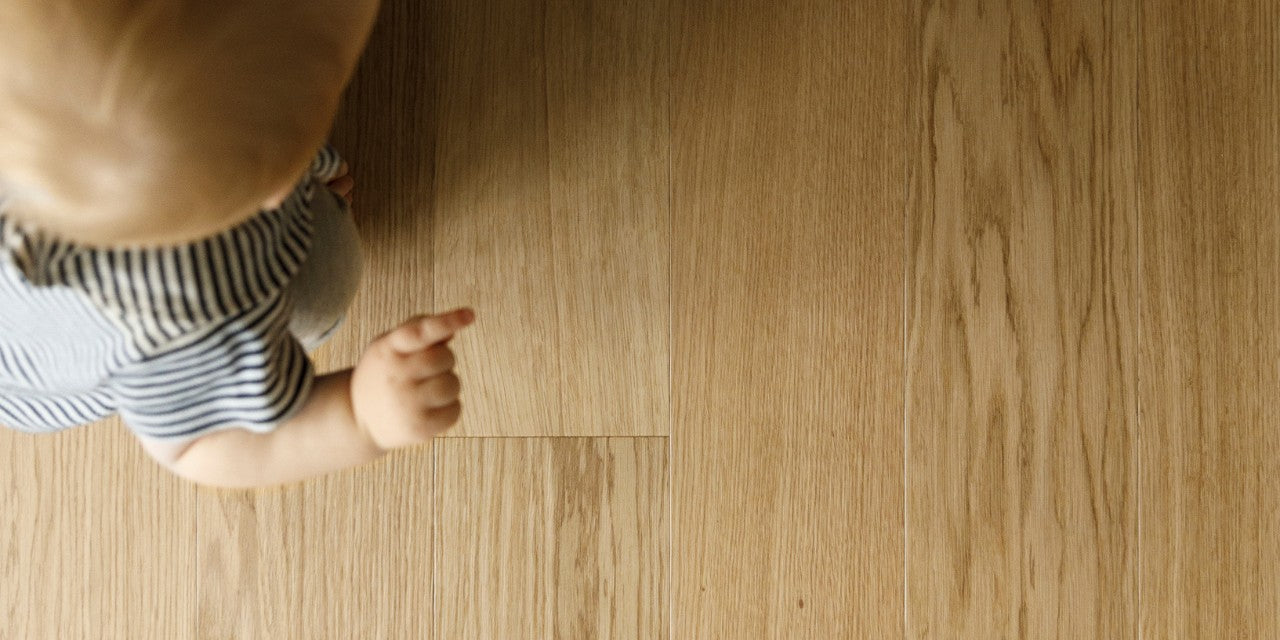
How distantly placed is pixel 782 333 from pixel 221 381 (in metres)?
0.36

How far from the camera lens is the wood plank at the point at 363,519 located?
2.24ft

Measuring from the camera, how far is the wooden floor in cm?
68

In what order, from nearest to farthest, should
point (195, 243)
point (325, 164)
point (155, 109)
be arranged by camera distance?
point (155, 109)
point (195, 243)
point (325, 164)

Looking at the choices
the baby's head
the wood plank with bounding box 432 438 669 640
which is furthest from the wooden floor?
the baby's head

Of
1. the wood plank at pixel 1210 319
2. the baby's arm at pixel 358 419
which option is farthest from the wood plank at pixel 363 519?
the wood plank at pixel 1210 319

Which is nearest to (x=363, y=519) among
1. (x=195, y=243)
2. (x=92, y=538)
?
(x=92, y=538)

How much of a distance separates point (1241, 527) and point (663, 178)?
0.44 meters

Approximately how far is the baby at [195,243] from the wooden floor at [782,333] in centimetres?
13

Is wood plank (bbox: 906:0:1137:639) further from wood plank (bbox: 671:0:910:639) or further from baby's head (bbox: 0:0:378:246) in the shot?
baby's head (bbox: 0:0:378:246)

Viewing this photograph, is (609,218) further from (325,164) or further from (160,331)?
(160,331)

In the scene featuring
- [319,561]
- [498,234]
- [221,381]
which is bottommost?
[319,561]

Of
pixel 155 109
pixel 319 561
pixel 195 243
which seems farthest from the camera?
pixel 319 561

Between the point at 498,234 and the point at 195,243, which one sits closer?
the point at 195,243

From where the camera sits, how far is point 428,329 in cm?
46
